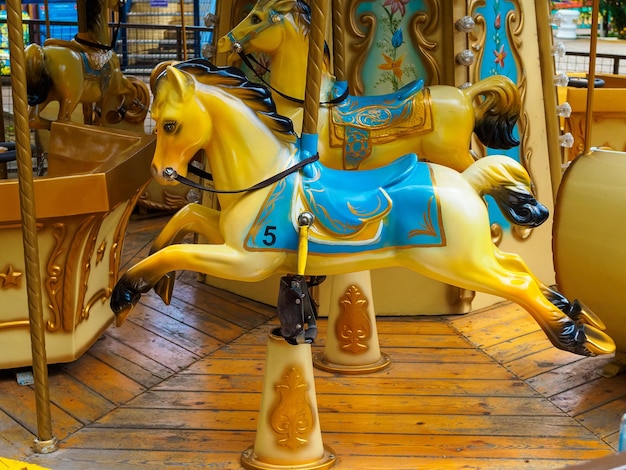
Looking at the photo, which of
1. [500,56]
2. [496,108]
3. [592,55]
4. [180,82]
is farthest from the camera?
[500,56]

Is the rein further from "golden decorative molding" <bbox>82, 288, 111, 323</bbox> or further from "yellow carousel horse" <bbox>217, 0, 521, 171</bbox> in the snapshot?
"golden decorative molding" <bbox>82, 288, 111, 323</bbox>

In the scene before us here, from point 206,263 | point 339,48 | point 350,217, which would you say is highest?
point 339,48

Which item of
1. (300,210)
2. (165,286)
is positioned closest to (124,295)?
(165,286)

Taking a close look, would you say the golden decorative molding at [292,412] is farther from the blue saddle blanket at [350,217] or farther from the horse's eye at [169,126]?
the horse's eye at [169,126]

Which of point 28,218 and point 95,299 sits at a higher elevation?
point 28,218

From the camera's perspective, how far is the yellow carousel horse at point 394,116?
2988mm

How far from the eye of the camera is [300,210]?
2221mm

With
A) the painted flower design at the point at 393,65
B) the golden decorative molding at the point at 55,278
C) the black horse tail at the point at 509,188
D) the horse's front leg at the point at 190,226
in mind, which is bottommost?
the golden decorative molding at the point at 55,278

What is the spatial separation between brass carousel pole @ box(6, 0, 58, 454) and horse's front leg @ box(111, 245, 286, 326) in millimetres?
339

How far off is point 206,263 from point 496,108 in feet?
4.31

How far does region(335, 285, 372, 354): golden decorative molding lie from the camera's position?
3125mm

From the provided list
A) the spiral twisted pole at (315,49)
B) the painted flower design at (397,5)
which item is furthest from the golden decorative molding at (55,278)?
the painted flower design at (397,5)

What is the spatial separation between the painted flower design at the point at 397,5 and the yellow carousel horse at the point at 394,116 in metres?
0.57

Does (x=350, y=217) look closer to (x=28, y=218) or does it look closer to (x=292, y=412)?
(x=292, y=412)
